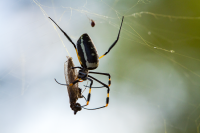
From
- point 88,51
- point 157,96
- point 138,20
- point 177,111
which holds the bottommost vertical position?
point 177,111

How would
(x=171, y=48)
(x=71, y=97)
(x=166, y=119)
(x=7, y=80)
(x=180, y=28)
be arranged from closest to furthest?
1. (x=71, y=97)
2. (x=7, y=80)
3. (x=180, y=28)
4. (x=171, y=48)
5. (x=166, y=119)

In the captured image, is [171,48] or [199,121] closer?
[171,48]

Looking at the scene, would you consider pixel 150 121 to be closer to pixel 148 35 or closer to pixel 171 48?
pixel 171 48

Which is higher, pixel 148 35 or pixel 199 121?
pixel 148 35

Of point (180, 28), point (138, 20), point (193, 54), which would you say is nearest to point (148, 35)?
point (138, 20)

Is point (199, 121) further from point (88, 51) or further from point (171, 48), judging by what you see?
point (88, 51)

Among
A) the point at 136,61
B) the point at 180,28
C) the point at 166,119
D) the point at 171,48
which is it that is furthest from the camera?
the point at 166,119
